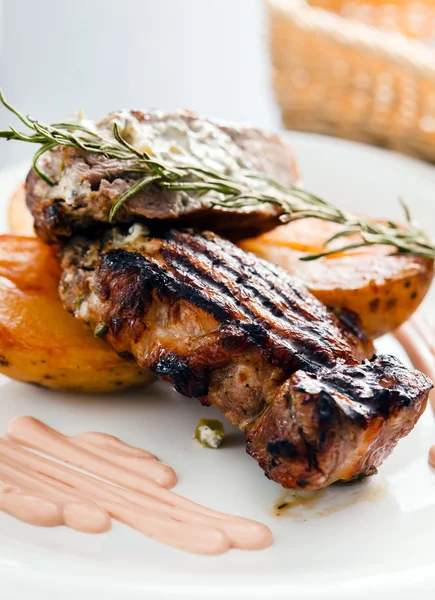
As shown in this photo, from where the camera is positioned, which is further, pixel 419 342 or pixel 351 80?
pixel 351 80

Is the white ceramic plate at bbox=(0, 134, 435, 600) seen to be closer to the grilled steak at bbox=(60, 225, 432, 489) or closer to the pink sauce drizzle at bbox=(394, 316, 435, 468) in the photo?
the grilled steak at bbox=(60, 225, 432, 489)

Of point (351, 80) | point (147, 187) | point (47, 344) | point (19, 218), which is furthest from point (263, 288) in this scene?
point (351, 80)

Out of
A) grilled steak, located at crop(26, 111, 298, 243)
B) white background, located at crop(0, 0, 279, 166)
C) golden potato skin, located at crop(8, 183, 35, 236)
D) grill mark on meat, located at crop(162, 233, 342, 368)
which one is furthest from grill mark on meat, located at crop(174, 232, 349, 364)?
white background, located at crop(0, 0, 279, 166)

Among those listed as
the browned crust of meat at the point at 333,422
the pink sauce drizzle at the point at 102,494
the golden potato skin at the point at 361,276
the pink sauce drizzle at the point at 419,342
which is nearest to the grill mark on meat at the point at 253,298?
the browned crust of meat at the point at 333,422

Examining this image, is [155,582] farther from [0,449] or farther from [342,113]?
[342,113]

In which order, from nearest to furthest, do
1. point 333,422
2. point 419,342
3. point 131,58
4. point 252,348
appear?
point 333,422, point 252,348, point 419,342, point 131,58

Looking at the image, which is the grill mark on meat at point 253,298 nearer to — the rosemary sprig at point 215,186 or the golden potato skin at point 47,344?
the rosemary sprig at point 215,186

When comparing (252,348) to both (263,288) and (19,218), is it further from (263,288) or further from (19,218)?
(19,218)
